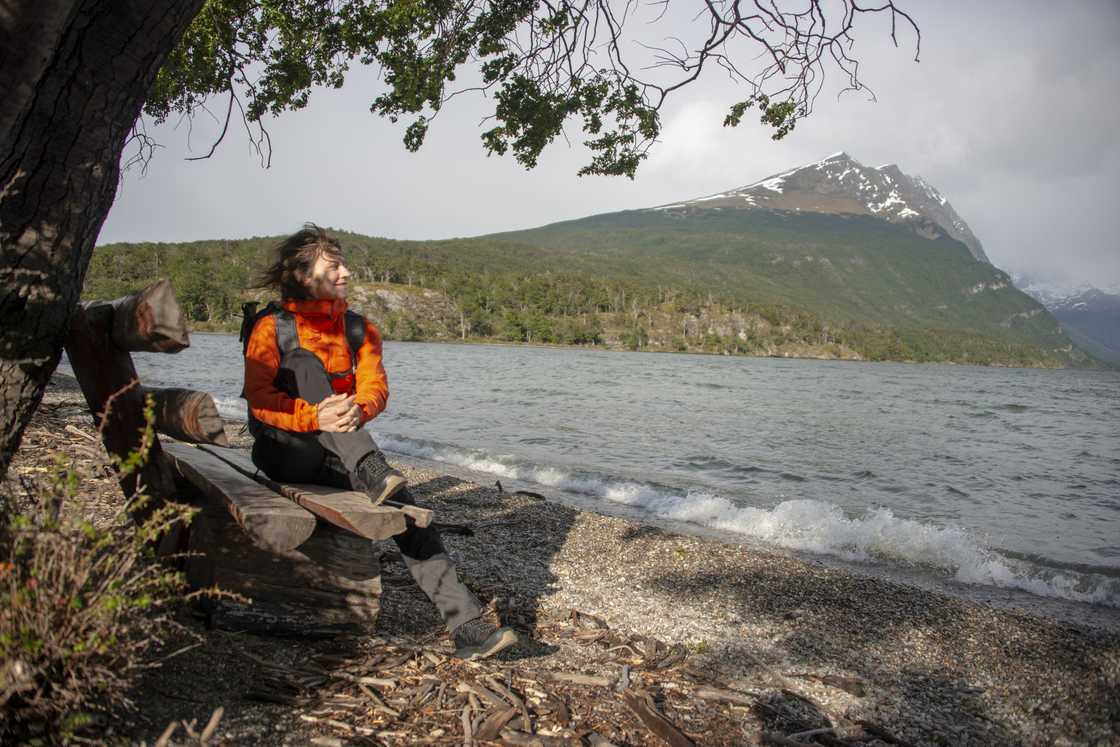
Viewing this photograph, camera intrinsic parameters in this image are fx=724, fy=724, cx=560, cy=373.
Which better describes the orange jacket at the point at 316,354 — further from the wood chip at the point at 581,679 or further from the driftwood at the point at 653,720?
the driftwood at the point at 653,720

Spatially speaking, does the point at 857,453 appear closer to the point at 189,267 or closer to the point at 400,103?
the point at 400,103

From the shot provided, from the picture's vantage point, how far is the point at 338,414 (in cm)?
395

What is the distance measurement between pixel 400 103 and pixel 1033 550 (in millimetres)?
11720

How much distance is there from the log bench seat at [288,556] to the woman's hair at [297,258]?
1.09 m

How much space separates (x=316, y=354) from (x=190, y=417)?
1087 millimetres

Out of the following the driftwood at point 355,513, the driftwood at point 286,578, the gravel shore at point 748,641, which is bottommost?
the gravel shore at point 748,641

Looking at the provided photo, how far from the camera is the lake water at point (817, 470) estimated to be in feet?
35.7

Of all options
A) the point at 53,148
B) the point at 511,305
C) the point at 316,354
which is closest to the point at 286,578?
the point at 316,354

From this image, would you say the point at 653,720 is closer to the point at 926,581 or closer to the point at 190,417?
the point at 190,417

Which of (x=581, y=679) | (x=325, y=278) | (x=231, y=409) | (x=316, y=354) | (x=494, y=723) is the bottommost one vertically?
(x=231, y=409)

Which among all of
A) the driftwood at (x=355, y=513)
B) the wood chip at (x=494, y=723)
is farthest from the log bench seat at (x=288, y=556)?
the wood chip at (x=494, y=723)

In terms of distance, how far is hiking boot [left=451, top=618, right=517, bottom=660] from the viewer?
12.3ft

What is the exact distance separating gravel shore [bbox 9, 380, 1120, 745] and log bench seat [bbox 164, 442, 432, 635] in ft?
0.53

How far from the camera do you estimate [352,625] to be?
3.91 m
